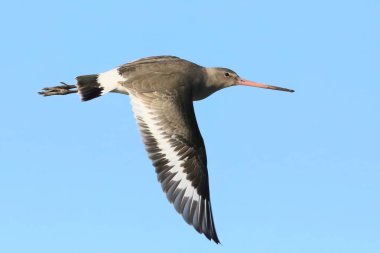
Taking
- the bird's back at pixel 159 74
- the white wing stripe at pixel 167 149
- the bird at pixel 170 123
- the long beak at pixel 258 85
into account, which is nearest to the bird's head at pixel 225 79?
the long beak at pixel 258 85

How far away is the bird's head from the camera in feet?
44.8

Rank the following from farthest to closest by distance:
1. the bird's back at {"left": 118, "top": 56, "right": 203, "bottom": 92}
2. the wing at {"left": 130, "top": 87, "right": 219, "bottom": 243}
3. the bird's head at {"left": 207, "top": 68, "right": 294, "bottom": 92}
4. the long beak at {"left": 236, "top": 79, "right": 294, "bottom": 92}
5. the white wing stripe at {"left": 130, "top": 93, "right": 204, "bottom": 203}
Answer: the long beak at {"left": 236, "top": 79, "right": 294, "bottom": 92} → the bird's head at {"left": 207, "top": 68, "right": 294, "bottom": 92} → the bird's back at {"left": 118, "top": 56, "right": 203, "bottom": 92} → the white wing stripe at {"left": 130, "top": 93, "right": 204, "bottom": 203} → the wing at {"left": 130, "top": 87, "right": 219, "bottom": 243}

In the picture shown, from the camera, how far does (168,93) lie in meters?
12.4

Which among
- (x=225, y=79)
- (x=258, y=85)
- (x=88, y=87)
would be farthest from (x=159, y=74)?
(x=258, y=85)

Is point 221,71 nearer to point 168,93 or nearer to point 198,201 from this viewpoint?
point 168,93

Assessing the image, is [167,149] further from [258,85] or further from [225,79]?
[258,85]

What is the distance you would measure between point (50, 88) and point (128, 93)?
224 centimetres

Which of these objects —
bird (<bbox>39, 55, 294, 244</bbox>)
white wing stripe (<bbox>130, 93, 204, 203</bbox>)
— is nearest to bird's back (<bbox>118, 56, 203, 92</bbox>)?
bird (<bbox>39, 55, 294, 244</bbox>)

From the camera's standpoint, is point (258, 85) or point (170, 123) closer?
point (170, 123)

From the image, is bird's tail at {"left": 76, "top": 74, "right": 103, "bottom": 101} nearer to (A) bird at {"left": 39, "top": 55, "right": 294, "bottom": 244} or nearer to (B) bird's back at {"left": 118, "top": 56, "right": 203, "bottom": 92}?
(A) bird at {"left": 39, "top": 55, "right": 294, "bottom": 244}

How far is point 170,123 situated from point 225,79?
6.59ft

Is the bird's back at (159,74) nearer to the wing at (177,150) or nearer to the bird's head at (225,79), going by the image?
the wing at (177,150)

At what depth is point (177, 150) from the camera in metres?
12.1

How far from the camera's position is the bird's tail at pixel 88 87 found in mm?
12555
